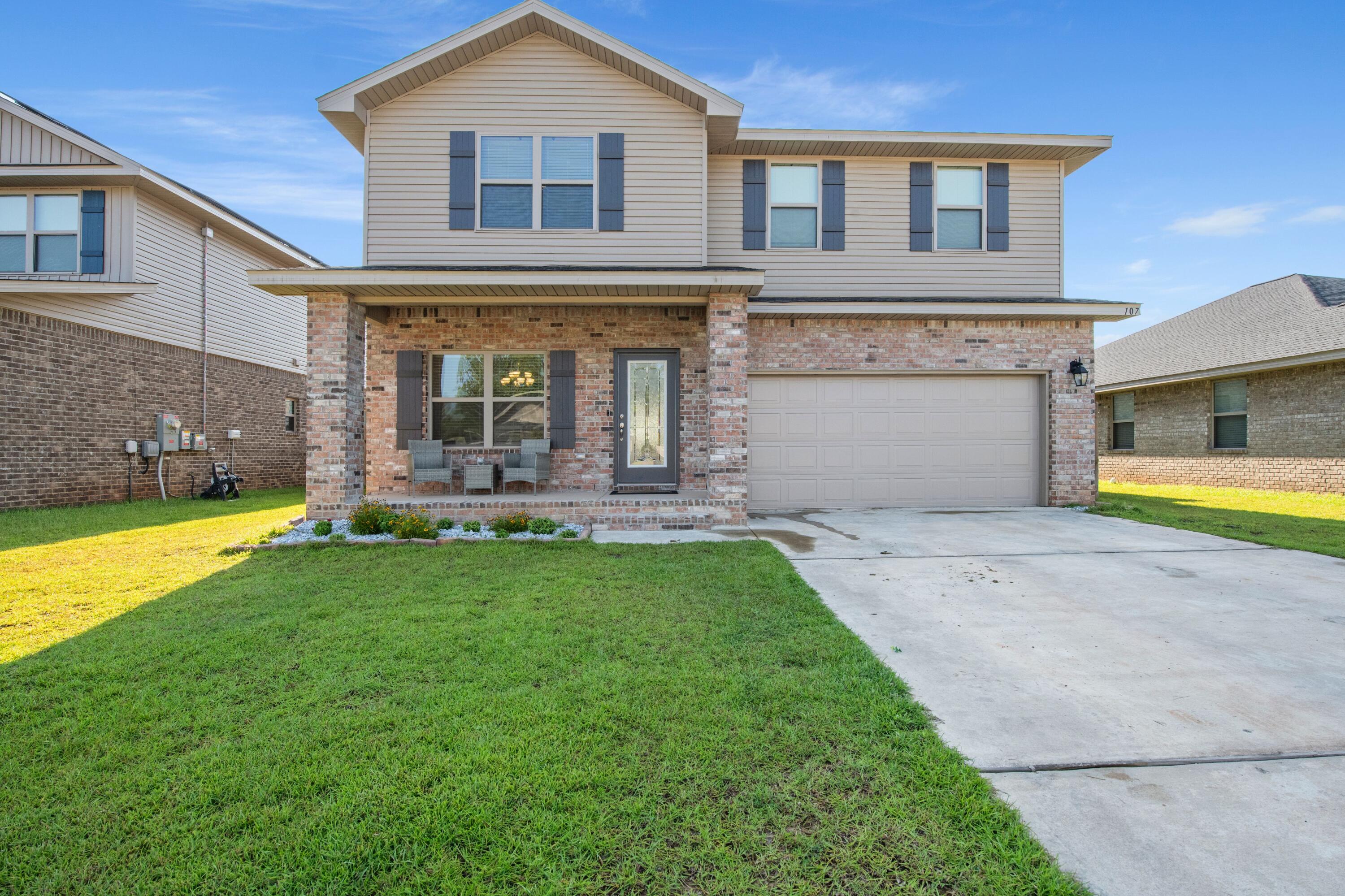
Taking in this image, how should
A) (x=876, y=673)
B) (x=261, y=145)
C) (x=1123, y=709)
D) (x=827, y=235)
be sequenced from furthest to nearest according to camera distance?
1. (x=261, y=145)
2. (x=827, y=235)
3. (x=876, y=673)
4. (x=1123, y=709)

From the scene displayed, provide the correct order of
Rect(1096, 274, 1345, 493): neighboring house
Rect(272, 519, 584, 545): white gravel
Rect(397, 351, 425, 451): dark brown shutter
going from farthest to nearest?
Rect(1096, 274, 1345, 493): neighboring house
Rect(397, 351, 425, 451): dark brown shutter
Rect(272, 519, 584, 545): white gravel

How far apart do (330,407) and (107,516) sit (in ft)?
15.3

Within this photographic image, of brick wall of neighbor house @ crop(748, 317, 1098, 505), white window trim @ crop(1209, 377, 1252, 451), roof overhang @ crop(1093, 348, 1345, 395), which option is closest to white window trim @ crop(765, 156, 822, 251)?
brick wall of neighbor house @ crop(748, 317, 1098, 505)

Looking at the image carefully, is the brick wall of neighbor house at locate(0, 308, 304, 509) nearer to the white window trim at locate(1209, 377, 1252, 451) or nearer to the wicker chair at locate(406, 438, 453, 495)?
the wicker chair at locate(406, 438, 453, 495)

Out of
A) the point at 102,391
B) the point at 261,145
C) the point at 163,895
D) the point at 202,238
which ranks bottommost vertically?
the point at 163,895

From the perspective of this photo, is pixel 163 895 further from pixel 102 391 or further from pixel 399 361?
pixel 102 391

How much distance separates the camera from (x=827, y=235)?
9.80 m

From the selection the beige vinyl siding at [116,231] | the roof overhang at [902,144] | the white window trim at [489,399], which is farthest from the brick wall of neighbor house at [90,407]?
the roof overhang at [902,144]

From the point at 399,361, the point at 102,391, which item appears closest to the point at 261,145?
the point at 102,391

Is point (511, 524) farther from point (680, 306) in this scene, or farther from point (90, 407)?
point (90, 407)

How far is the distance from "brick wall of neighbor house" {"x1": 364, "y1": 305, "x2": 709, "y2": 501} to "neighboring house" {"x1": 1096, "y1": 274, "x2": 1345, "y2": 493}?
11.1m

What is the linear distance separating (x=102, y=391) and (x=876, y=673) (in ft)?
44.8

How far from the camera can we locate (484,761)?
7.56 ft

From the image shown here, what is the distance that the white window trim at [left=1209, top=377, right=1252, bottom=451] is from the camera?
12828 millimetres
